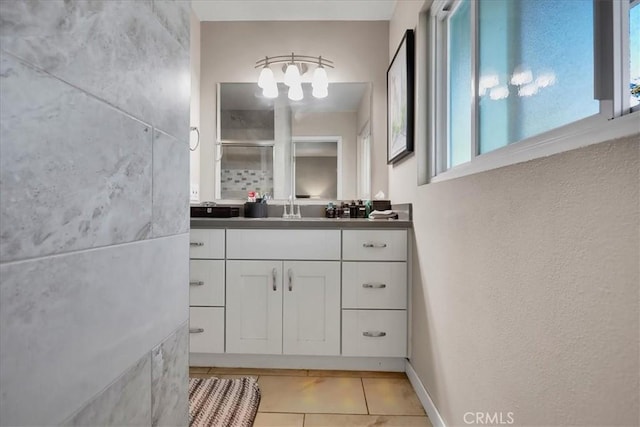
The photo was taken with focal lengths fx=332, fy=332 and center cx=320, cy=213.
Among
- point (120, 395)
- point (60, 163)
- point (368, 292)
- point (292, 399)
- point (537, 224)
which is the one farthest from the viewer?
point (368, 292)

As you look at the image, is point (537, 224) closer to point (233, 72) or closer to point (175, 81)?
point (175, 81)

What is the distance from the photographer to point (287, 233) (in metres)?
1.90

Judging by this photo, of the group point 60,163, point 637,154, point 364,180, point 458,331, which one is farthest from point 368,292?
point 60,163

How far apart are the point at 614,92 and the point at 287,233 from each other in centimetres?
151

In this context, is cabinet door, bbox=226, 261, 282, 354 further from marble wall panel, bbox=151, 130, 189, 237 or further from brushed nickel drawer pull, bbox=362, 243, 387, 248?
marble wall panel, bbox=151, 130, 189, 237

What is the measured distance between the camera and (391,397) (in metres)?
1.64

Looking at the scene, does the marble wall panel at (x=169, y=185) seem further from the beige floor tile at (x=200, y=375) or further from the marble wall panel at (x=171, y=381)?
the beige floor tile at (x=200, y=375)

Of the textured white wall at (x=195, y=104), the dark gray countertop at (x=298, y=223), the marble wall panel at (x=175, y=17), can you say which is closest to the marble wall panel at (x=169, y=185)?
the marble wall panel at (x=175, y=17)

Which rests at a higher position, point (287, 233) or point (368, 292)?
point (287, 233)

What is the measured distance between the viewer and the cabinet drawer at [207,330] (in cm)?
189

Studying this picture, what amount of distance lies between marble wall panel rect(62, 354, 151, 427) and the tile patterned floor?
972 mm

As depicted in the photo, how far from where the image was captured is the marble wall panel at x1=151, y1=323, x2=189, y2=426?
694 mm

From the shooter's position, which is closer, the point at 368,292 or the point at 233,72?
the point at 368,292

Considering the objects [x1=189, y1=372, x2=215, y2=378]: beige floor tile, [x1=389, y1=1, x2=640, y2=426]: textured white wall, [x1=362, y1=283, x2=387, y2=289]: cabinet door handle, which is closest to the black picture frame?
[x1=389, y1=1, x2=640, y2=426]: textured white wall
